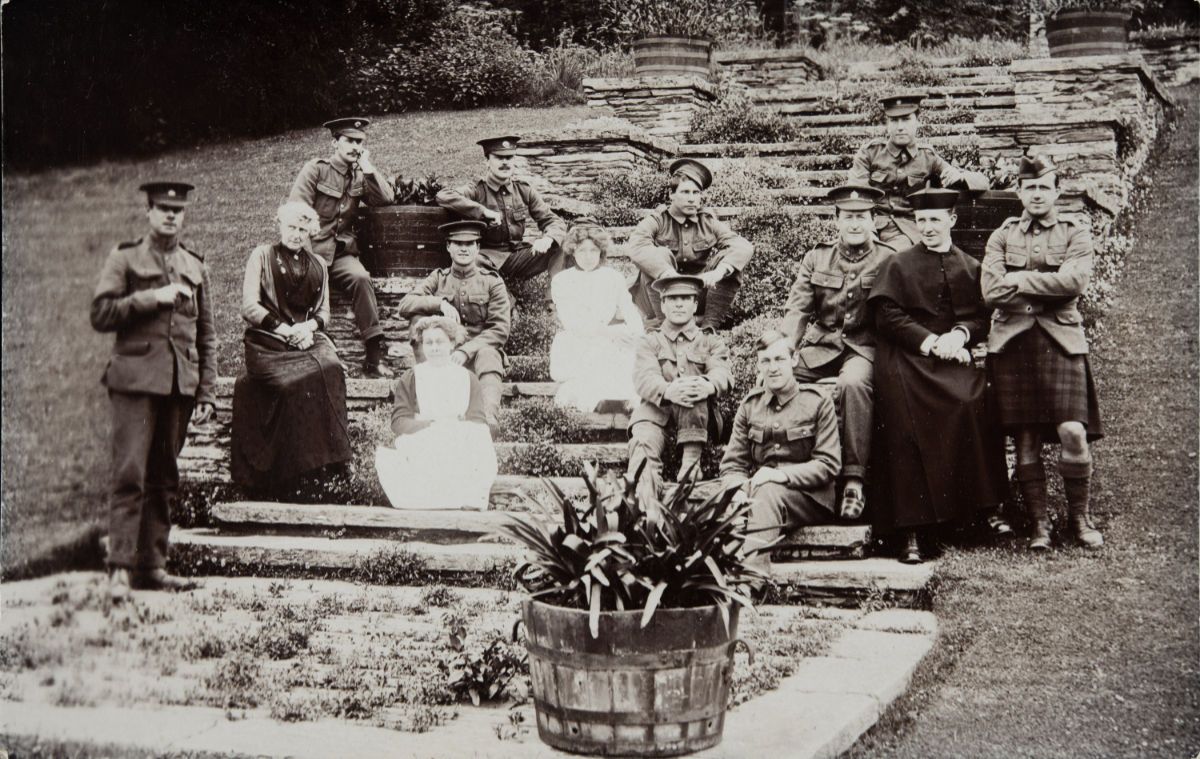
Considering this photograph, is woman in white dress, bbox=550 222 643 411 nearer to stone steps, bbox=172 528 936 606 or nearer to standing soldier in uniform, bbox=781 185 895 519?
standing soldier in uniform, bbox=781 185 895 519

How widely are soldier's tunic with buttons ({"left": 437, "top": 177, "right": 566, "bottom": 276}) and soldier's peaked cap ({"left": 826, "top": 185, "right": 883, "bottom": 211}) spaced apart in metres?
2.10

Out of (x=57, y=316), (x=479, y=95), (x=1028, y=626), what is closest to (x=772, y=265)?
(x=479, y=95)

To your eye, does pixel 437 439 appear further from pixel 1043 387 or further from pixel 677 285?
pixel 1043 387

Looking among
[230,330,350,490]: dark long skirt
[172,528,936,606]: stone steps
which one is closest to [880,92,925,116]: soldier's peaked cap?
[172,528,936,606]: stone steps

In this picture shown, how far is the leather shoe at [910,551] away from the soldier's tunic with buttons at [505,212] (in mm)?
3147

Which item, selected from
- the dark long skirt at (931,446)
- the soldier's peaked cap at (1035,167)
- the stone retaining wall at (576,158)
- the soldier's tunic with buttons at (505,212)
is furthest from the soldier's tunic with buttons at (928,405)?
the stone retaining wall at (576,158)

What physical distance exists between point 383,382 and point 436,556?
1.87 m

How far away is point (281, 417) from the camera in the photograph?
701 centimetres

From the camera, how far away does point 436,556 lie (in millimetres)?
6340

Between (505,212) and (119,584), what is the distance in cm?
380

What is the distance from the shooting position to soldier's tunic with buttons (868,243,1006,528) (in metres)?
6.32

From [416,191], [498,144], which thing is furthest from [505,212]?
[416,191]

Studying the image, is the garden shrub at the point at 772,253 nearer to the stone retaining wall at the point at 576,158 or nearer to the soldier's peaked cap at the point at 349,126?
the stone retaining wall at the point at 576,158

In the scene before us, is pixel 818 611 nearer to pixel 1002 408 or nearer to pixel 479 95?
pixel 1002 408
